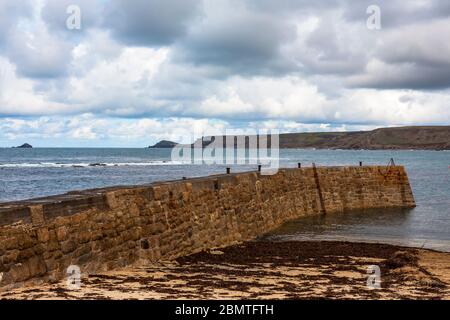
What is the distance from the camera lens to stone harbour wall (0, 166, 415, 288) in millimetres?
8328

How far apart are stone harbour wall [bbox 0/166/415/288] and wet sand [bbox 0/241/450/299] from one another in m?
0.37

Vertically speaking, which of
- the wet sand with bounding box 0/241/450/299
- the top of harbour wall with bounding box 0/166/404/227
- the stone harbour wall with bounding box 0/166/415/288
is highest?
the top of harbour wall with bounding box 0/166/404/227

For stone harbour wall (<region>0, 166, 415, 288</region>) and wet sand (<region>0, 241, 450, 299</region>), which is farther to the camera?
stone harbour wall (<region>0, 166, 415, 288</region>)

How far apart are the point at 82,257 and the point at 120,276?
28.6 inches

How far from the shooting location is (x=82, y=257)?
9.51m

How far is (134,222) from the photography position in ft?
37.0

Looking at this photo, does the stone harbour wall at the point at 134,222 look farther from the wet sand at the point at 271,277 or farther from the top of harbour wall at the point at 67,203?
the wet sand at the point at 271,277

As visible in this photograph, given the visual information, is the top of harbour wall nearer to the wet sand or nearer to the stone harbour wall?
the stone harbour wall

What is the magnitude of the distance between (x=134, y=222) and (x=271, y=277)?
3.03 m

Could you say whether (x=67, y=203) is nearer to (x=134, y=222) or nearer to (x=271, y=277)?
(x=134, y=222)

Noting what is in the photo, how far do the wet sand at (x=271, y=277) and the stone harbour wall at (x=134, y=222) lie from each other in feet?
1.20

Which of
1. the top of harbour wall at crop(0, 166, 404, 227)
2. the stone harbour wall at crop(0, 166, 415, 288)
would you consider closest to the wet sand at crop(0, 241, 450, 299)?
the stone harbour wall at crop(0, 166, 415, 288)
